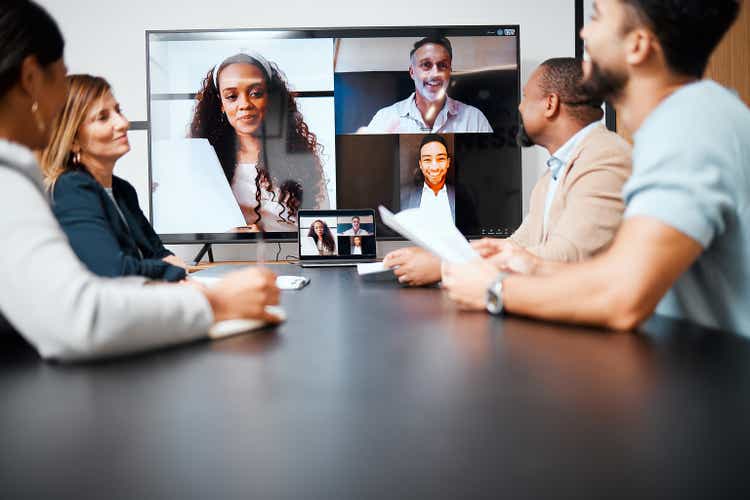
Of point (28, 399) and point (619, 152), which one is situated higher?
point (619, 152)

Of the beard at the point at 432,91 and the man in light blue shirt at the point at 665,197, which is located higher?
the beard at the point at 432,91

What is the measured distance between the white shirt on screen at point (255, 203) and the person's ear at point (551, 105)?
1.79 m

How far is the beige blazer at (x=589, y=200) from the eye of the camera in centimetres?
168

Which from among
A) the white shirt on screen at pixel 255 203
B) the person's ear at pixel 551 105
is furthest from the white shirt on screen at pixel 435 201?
the person's ear at pixel 551 105

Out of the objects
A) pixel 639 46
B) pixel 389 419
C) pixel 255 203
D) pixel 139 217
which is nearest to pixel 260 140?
pixel 255 203

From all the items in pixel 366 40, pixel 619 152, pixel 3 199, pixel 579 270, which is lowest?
pixel 579 270

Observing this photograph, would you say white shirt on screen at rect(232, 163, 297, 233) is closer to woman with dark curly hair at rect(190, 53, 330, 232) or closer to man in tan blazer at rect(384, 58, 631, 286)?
woman with dark curly hair at rect(190, 53, 330, 232)

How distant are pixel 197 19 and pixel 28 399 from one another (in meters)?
3.53

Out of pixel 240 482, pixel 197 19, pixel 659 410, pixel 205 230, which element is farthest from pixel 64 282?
pixel 197 19

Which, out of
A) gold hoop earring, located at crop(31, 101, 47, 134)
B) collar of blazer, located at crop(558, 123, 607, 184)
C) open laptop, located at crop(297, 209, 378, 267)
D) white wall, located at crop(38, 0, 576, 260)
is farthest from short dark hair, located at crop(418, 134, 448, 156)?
gold hoop earring, located at crop(31, 101, 47, 134)

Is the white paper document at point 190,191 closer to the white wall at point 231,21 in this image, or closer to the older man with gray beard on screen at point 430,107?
the white wall at point 231,21

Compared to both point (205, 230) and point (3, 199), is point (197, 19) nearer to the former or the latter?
point (205, 230)

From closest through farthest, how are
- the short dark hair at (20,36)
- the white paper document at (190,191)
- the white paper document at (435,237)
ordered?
the short dark hair at (20,36) < the white paper document at (435,237) < the white paper document at (190,191)

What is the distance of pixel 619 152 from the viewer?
5.95 ft
